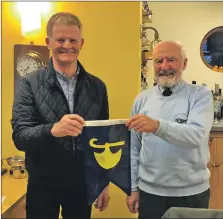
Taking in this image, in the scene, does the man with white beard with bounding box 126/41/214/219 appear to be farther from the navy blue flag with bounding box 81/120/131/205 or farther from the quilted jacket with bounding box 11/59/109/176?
the quilted jacket with bounding box 11/59/109/176

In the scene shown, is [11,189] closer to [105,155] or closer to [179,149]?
[105,155]

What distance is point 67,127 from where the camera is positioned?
1.30 metres

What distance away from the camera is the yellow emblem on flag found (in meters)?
1.47

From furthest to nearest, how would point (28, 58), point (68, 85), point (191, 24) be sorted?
point (28, 58) → point (191, 24) → point (68, 85)

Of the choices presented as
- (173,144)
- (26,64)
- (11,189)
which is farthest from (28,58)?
(173,144)

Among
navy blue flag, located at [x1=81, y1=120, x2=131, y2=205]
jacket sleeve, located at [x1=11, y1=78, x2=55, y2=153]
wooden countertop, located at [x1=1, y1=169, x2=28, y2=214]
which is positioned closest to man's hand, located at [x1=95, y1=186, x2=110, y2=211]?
navy blue flag, located at [x1=81, y1=120, x2=131, y2=205]

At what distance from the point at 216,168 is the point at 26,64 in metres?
1.14

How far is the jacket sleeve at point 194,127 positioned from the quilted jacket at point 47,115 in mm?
352

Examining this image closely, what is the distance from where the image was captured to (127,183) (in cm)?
154

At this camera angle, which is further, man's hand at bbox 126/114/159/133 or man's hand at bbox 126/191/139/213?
man's hand at bbox 126/191/139/213

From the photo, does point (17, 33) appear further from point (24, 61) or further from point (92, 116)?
point (92, 116)

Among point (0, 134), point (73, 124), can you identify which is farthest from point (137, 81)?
point (0, 134)

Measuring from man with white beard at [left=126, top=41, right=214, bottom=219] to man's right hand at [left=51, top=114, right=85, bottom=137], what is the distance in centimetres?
21

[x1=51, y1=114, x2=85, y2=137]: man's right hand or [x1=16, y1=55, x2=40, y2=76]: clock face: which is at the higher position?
[x1=16, y1=55, x2=40, y2=76]: clock face
